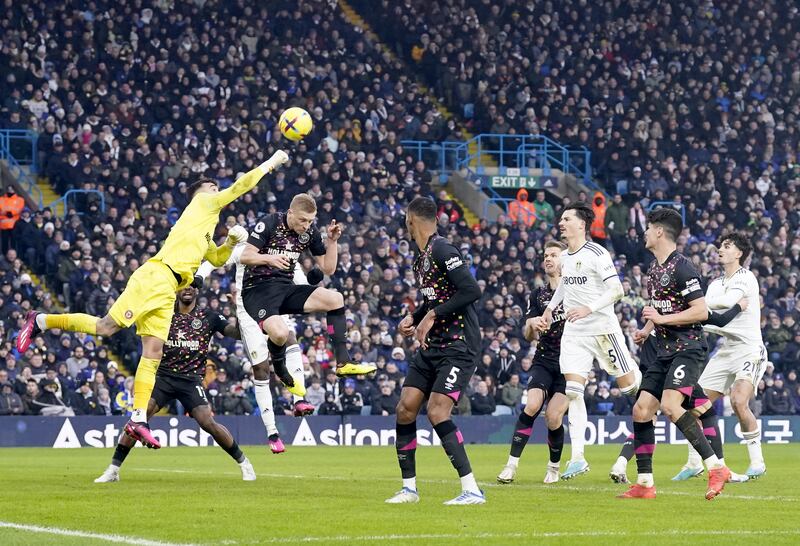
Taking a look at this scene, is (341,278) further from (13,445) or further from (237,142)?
(13,445)

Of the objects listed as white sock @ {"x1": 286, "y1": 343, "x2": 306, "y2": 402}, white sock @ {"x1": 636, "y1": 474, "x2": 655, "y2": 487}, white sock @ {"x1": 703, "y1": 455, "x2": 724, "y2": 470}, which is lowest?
white sock @ {"x1": 636, "y1": 474, "x2": 655, "y2": 487}

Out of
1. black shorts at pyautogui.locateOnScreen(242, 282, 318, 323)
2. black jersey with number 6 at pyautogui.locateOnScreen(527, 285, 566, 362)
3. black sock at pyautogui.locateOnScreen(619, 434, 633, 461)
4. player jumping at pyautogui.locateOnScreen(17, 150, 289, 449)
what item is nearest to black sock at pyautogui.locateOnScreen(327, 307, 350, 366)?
black shorts at pyautogui.locateOnScreen(242, 282, 318, 323)

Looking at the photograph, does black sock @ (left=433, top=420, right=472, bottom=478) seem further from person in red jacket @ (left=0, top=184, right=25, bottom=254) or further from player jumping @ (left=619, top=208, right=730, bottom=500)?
person in red jacket @ (left=0, top=184, right=25, bottom=254)

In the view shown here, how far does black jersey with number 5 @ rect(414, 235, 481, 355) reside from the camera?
11562mm

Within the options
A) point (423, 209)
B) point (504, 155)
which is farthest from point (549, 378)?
point (504, 155)

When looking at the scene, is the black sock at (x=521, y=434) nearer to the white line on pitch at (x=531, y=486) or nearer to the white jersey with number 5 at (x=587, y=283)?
the white line on pitch at (x=531, y=486)

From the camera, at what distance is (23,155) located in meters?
32.1

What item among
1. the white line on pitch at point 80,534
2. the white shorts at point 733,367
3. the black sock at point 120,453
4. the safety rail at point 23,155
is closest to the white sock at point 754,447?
the white shorts at point 733,367

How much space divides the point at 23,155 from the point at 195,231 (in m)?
19.5

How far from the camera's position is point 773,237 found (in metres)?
35.6

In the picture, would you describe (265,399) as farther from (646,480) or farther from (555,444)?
(646,480)

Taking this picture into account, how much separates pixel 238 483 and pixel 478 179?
23490 mm

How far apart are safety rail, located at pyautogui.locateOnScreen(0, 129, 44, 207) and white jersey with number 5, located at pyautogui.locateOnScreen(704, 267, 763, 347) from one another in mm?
19486

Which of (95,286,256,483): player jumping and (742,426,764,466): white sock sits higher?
(95,286,256,483): player jumping
